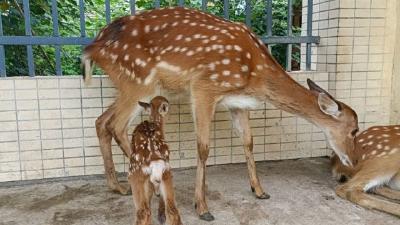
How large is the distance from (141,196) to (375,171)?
1.97m

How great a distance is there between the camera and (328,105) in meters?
3.41

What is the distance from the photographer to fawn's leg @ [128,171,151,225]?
264cm

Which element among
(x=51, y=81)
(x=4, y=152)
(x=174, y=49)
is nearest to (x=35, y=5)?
(x=51, y=81)

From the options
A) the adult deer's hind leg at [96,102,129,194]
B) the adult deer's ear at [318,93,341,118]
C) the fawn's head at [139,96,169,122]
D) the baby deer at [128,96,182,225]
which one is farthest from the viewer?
the adult deer's hind leg at [96,102,129,194]

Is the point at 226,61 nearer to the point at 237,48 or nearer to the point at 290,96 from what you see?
the point at 237,48

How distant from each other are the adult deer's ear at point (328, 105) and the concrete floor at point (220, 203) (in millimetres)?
722

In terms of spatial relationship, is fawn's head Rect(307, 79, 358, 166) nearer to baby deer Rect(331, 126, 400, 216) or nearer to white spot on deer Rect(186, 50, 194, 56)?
baby deer Rect(331, 126, 400, 216)

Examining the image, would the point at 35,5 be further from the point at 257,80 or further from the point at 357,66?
the point at 357,66

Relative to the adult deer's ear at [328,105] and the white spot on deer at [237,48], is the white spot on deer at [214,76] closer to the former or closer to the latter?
the white spot on deer at [237,48]

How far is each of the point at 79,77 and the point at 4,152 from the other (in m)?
0.95

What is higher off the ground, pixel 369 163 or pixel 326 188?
pixel 369 163

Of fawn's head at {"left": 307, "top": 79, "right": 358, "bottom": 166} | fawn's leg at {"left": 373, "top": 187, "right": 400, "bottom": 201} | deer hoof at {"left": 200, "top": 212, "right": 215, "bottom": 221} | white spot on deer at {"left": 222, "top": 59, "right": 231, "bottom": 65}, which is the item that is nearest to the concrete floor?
deer hoof at {"left": 200, "top": 212, "right": 215, "bottom": 221}

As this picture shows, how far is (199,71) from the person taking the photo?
3.28 m

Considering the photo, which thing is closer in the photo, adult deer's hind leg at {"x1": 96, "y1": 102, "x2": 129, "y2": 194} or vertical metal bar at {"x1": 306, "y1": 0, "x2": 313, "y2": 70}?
adult deer's hind leg at {"x1": 96, "y1": 102, "x2": 129, "y2": 194}
